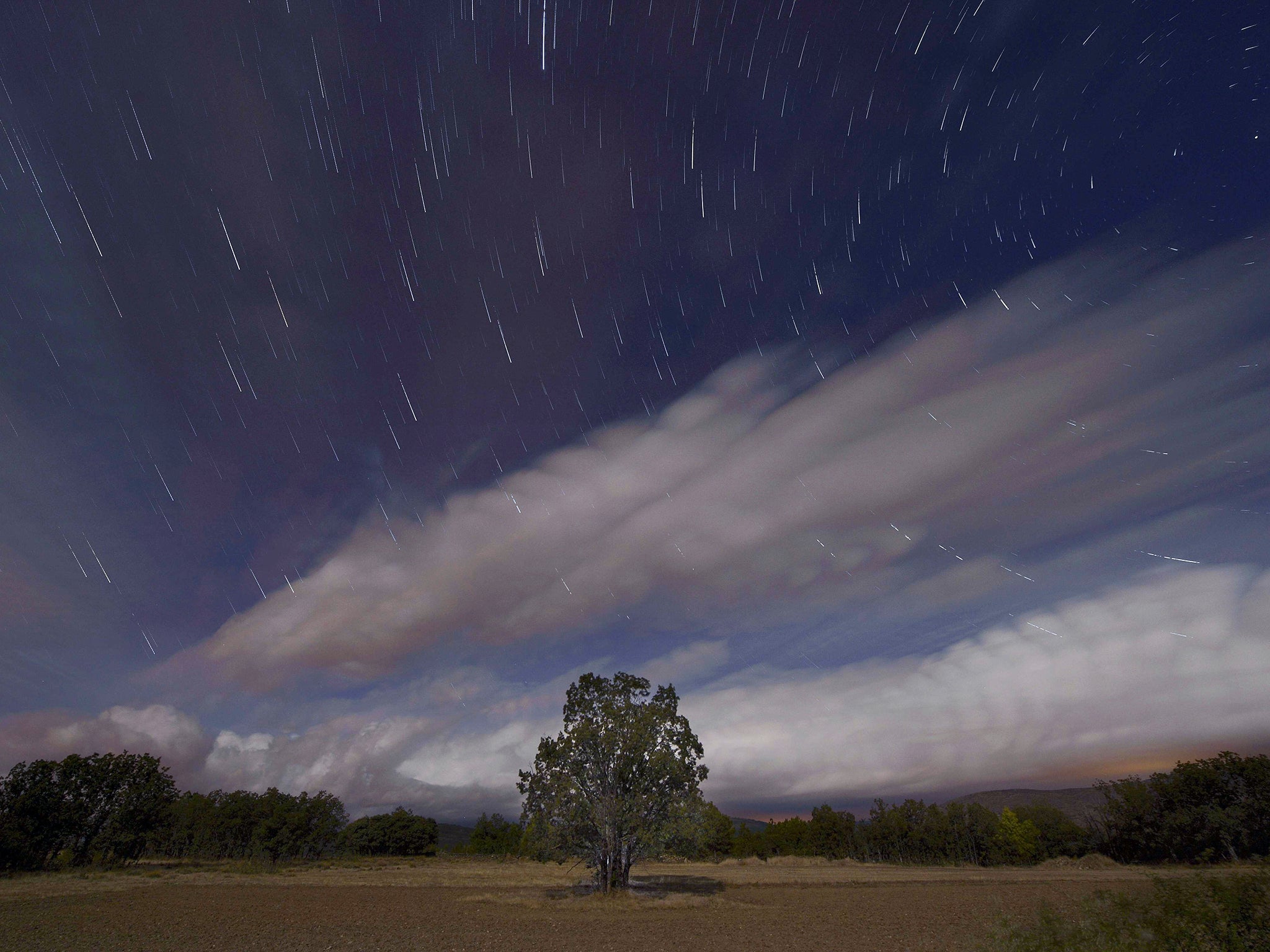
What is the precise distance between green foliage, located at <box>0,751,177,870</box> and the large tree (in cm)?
6696

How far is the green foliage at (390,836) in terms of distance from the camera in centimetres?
12044

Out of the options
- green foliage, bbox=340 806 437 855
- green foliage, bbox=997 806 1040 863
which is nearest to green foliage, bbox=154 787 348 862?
green foliage, bbox=340 806 437 855

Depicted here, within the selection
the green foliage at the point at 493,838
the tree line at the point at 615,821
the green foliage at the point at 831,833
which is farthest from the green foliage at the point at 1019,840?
the green foliage at the point at 493,838

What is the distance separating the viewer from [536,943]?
23188 mm

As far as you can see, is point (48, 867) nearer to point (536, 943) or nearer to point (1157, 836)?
point (536, 943)

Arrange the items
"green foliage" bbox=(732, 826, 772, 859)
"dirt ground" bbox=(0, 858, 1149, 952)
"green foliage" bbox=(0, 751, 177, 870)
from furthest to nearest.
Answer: "green foliage" bbox=(732, 826, 772, 859), "green foliage" bbox=(0, 751, 177, 870), "dirt ground" bbox=(0, 858, 1149, 952)

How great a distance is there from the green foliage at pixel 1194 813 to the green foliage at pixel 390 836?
129m

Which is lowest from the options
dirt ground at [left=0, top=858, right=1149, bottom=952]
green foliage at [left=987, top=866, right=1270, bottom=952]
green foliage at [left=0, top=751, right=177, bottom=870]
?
dirt ground at [left=0, top=858, right=1149, bottom=952]

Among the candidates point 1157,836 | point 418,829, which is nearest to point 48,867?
point 418,829

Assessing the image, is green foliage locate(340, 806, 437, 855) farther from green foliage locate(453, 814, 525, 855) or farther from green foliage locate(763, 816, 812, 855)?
green foliage locate(763, 816, 812, 855)

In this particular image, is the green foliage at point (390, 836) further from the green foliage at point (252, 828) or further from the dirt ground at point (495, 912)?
the dirt ground at point (495, 912)

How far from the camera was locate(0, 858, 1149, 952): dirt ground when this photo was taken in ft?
75.4

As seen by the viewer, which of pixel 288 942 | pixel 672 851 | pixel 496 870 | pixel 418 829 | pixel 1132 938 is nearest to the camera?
pixel 1132 938

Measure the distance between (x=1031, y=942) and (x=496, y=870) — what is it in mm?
87706
